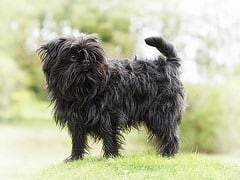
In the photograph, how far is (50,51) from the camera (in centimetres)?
787

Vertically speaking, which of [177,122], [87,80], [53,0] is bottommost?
[177,122]

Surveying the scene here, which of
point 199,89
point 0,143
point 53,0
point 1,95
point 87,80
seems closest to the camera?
point 87,80

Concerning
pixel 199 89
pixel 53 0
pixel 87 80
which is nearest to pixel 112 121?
pixel 87 80

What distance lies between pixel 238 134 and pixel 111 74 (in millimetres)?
14138

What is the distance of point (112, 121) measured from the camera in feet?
26.4

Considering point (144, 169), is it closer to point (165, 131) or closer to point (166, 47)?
point (165, 131)

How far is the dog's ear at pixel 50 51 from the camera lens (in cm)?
782

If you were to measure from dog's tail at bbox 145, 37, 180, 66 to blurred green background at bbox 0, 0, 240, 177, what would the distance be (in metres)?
7.49

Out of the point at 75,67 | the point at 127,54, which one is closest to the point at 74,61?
the point at 75,67

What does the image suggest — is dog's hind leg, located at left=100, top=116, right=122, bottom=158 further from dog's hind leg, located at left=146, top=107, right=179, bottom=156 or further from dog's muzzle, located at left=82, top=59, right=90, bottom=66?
dog's muzzle, located at left=82, top=59, right=90, bottom=66

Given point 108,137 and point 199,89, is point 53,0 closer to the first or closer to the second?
point 199,89

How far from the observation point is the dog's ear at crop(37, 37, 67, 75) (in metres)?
7.82

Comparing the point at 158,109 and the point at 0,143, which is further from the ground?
the point at 158,109

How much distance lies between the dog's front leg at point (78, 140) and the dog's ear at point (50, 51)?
945 millimetres
